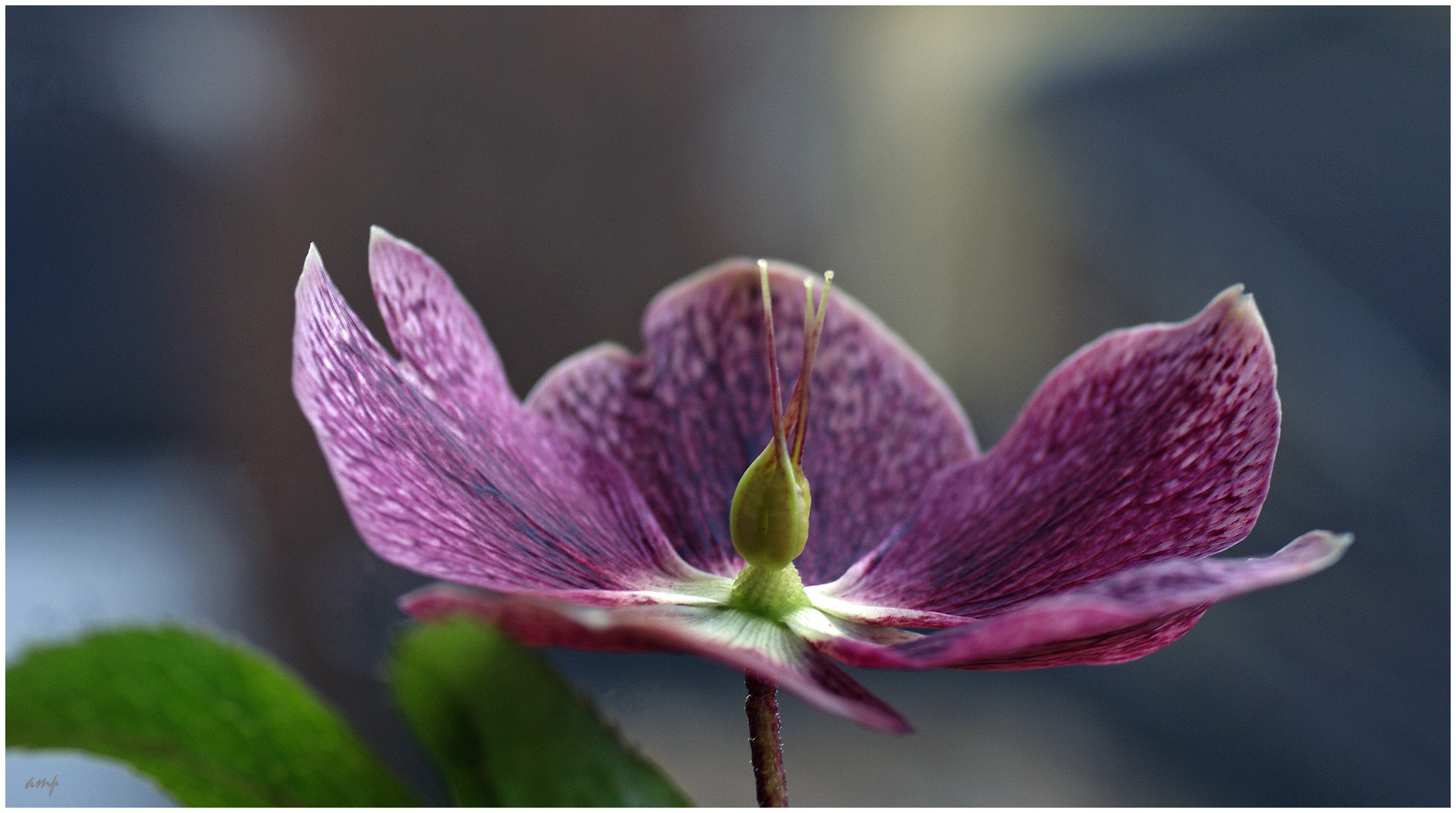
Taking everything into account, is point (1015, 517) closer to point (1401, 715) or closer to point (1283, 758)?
point (1401, 715)

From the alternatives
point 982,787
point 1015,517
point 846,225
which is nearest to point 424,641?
point 1015,517

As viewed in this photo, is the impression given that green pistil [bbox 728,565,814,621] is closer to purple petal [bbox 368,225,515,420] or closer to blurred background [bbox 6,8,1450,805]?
purple petal [bbox 368,225,515,420]

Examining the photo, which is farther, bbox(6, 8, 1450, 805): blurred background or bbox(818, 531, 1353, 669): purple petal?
bbox(6, 8, 1450, 805): blurred background

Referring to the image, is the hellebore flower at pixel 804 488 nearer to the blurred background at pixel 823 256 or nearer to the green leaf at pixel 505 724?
the green leaf at pixel 505 724

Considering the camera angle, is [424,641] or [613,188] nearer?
[424,641]

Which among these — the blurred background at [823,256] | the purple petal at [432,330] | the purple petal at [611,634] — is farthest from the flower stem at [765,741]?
the blurred background at [823,256]

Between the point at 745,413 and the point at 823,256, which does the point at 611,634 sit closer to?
the point at 745,413

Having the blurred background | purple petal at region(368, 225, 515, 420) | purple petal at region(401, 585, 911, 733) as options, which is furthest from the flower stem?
the blurred background

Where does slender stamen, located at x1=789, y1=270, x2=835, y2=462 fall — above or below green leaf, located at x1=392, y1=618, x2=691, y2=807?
above
